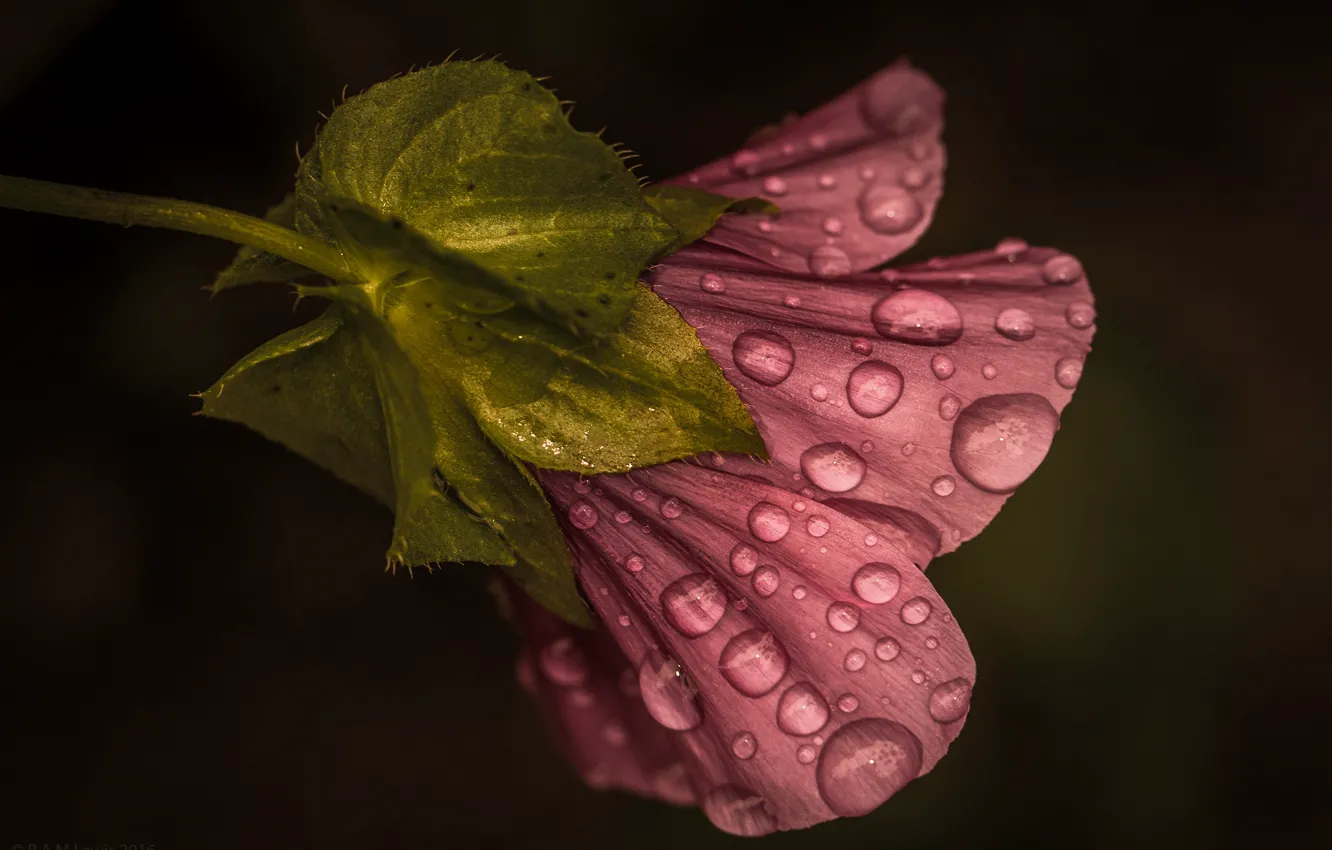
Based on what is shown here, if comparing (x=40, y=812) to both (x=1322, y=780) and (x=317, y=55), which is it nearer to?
(x=317, y=55)

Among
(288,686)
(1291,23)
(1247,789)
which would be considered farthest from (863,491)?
(1291,23)

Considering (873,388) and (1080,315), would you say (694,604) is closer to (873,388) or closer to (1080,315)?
(873,388)

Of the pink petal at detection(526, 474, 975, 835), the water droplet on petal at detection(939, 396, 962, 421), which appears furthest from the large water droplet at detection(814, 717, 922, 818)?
the water droplet on petal at detection(939, 396, 962, 421)

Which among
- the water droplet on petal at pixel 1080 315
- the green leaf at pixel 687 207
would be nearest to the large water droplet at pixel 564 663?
the green leaf at pixel 687 207

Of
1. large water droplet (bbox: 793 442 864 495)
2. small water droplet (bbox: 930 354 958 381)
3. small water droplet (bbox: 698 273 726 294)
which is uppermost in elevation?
small water droplet (bbox: 930 354 958 381)

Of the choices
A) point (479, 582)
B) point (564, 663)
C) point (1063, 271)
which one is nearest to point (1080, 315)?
point (1063, 271)

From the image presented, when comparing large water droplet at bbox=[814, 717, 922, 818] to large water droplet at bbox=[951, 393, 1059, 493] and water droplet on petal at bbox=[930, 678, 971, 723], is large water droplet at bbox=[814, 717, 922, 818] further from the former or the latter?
large water droplet at bbox=[951, 393, 1059, 493]

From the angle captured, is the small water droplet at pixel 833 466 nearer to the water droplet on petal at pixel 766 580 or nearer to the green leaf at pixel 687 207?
the water droplet on petal at pixel 766 580
